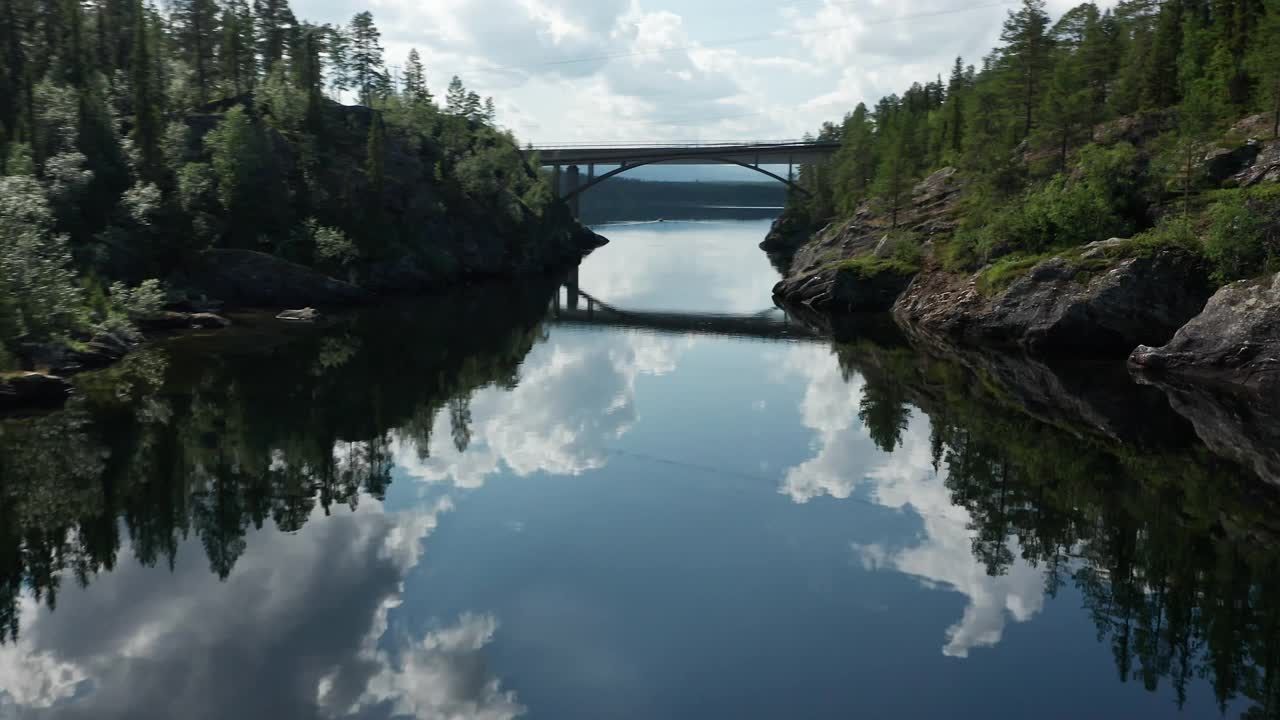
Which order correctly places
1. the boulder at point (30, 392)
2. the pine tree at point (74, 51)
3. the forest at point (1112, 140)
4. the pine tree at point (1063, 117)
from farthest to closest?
1. the pine tree at point (74, 51)
2. the pine tree at point (1063, 117)
3. the forest at point (1112, 140)
4. the boulder at point (30, 392)

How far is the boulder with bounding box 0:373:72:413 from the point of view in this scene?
3794 centimetres

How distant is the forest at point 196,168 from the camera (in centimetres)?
5862

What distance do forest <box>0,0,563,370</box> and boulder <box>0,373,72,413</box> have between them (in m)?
3.63

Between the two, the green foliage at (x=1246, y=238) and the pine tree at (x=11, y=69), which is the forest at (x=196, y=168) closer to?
the pine tree at (x=11, y=69)

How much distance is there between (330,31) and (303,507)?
126879 mm

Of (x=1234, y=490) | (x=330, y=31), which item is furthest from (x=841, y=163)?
Result: (x=1234, y=490)

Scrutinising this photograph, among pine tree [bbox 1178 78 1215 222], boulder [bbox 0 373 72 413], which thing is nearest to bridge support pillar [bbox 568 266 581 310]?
boulder [bbox 0 373 72 413]

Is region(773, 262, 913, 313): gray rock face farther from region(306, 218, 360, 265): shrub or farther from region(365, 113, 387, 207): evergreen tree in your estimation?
region(365, 113, 387, 207): evergreen tree

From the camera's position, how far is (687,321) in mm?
76250

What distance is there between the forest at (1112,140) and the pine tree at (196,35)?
88.4m

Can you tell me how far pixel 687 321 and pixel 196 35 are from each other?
82.7 meters

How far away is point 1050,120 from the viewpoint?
74.8m

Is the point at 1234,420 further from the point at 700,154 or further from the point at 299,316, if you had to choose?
the point at 700,154

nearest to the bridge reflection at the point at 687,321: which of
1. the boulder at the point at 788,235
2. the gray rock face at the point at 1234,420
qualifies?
the gray rock face at the point at 1234,420
